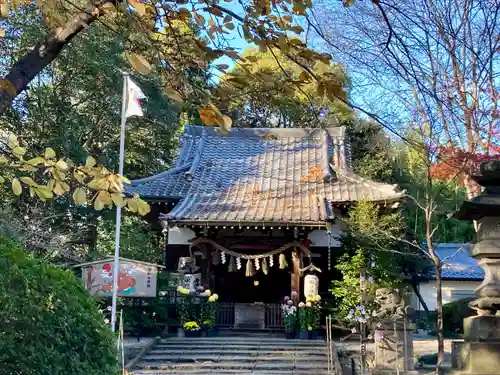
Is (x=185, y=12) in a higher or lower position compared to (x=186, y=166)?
lower

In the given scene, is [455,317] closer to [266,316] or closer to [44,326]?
[266,316]

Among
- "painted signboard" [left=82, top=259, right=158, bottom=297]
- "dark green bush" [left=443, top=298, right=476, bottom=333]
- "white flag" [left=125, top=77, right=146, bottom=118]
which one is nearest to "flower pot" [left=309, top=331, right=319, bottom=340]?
"painted signboard" [left=82, top=259, right=158, bottom=297]

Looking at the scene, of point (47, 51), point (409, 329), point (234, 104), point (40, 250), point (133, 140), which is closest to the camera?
point (234, 104)

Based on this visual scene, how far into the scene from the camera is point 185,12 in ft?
9.32

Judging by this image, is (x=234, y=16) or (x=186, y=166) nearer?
(x=234, y=16)

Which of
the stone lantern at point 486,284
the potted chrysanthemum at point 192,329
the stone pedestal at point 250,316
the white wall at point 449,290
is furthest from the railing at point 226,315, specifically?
the white wall at point 449,290

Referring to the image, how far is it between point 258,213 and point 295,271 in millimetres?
1745

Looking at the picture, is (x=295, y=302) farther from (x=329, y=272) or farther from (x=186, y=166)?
(x=186, y=166)

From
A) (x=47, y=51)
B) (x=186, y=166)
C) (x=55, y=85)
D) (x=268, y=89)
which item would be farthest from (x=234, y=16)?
(x=55, y=85)

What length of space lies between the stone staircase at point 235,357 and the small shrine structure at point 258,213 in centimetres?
159

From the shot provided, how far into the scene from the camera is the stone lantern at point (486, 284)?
22.2 feet

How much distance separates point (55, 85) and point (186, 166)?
16.5 feet

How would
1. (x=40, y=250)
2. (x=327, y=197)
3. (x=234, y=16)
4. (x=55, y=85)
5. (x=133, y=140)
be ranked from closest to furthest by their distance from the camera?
1. (x=234, y=16)
2. (x=40, y=250)
3. (x=327, y=197)
4. (x=55, y=85)
5. (x=133, y=140)

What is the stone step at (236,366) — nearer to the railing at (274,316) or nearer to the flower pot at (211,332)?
the flower pot at (211,332)
